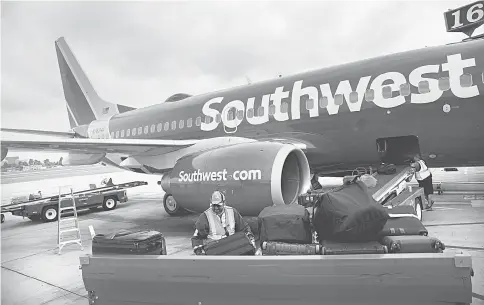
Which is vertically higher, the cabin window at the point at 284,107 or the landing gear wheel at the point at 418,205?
the cabin window at the point at 284,107

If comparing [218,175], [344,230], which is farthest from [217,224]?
[218,175]

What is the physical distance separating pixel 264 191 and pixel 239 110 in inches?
158

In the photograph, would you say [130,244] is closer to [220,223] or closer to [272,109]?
[220,223]

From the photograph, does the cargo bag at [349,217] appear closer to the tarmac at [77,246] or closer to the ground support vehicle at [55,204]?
the tarmac at [77,246]

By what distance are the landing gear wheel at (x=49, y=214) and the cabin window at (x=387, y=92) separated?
9.12 metres

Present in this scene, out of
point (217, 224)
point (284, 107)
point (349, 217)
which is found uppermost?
point (284, 107)

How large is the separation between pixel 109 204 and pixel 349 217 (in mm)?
10150

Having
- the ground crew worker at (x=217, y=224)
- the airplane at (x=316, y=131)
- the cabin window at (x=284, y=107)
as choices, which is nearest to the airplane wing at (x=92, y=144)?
the airplane at (x=316, y=131)

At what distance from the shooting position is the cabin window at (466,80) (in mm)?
6349

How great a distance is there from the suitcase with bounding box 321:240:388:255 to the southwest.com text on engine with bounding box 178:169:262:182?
Answer: 2.90 meters

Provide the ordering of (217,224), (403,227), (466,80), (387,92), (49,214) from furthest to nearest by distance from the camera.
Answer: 1. (49,214)
2. (387,92)
3. (466,80)
4. (217,224)
5. (403,227)

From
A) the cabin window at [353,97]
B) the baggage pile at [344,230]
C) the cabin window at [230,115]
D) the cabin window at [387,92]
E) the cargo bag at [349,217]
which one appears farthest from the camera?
the cabin window at [230,115]

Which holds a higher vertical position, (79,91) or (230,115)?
(79,91)

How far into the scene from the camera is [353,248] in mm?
2795
